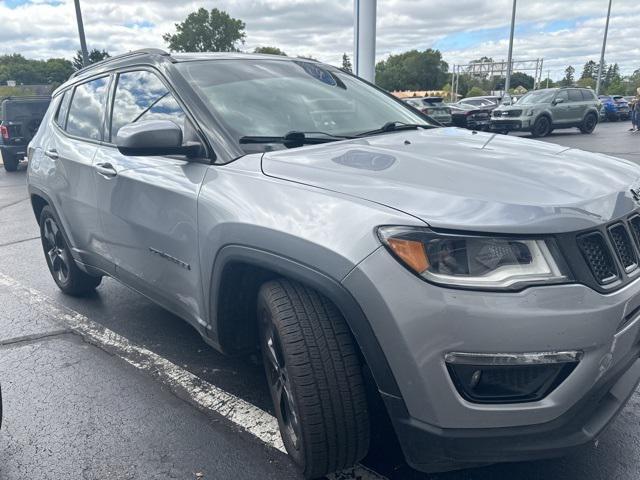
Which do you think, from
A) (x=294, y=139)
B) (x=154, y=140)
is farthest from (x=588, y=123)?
(x=154, y=140)

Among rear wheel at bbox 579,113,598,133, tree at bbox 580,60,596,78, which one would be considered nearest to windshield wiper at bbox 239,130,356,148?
rear wheel at bbox 579,113,598,133

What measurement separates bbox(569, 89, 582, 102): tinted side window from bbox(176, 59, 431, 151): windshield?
64.9ft

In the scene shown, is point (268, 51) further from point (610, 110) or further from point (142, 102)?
point (142, 102)

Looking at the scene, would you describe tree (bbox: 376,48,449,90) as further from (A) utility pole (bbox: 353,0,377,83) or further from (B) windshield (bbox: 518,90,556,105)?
(A) utility pole (bbox: 353,0,377,83)

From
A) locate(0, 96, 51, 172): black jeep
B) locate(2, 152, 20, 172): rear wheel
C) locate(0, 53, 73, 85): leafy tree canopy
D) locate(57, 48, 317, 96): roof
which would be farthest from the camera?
locate(0, 53, 73, 85): leafy tree canopy

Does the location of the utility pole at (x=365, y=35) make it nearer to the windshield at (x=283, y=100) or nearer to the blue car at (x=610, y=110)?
the windshield at (x=283, y=100)

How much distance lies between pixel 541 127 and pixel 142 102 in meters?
19.4

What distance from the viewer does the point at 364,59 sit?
12.4m

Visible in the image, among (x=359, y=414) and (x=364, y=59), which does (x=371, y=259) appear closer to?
(x=359, y=414)

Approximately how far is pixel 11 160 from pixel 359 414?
16862mm

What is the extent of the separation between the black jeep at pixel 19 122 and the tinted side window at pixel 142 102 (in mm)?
13500

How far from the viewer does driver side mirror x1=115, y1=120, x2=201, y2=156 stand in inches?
99.0

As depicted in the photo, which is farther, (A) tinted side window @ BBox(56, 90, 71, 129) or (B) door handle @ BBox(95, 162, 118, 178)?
(A) tinted side window @ BBox(56, 90, 71, 129)

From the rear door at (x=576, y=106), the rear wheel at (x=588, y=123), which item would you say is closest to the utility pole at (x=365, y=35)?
the rear door at (x=576, y=106)
